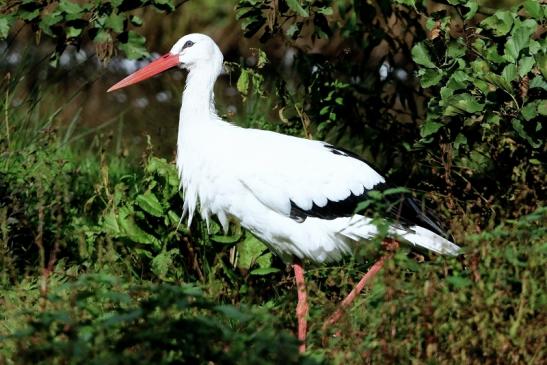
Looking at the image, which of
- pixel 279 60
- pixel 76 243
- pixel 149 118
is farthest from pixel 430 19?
pixel 279 60

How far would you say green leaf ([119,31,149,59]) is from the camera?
4641 millimetres

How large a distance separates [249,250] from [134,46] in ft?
3.54

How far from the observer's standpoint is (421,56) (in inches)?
181

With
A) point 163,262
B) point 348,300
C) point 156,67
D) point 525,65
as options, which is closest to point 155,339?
point 348,300

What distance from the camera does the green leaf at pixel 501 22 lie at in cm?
436

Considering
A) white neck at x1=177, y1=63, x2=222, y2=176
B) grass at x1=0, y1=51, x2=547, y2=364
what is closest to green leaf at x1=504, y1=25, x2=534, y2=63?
grass at x1=0, y1=51, x2=547, y2=364

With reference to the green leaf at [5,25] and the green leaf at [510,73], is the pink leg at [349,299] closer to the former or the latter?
the green leaf at [510,73]

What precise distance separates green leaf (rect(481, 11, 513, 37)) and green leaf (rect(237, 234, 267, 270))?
58.0 inches

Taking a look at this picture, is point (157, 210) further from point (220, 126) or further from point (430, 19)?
point (430, 19)

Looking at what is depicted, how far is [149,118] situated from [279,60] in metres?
1.41

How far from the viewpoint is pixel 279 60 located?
9320mm

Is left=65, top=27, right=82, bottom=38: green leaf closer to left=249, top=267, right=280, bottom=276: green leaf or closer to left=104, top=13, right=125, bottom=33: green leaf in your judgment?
left=104, top=13, right=125, bottom=33: green leaf

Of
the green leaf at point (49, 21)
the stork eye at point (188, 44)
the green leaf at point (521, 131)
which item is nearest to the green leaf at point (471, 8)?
the green leaf at point (521, 131)

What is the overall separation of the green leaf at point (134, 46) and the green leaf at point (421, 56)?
1.09m
